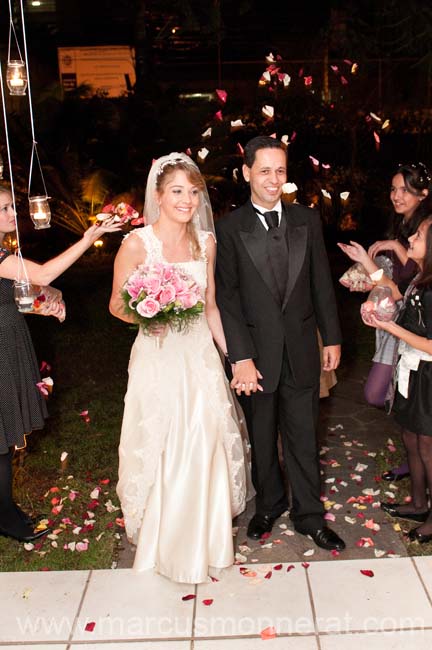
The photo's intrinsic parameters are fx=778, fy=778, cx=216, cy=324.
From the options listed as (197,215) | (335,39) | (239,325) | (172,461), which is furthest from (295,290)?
(335,39)

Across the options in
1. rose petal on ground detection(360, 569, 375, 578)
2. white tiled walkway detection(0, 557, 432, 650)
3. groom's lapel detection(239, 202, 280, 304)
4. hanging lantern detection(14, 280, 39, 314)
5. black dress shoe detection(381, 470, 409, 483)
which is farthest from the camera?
black dress shoe detection(381, 470, 409, 483)

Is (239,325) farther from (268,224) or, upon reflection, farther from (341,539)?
(341,539)

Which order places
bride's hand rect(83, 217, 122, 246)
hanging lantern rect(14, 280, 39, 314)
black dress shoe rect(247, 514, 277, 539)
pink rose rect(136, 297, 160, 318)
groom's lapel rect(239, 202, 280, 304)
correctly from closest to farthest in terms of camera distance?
pink rose rect(136, 297, 160, 318), hanging lantern rect(14, 280, 39, 314), bride's hand rect(83, 217, 122, 246), groom's lapel rect(239, 202, 280, 304), black dress shoe rect(247, 514, 277, 539)

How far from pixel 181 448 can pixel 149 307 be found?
860mm

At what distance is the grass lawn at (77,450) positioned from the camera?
4570 millimetres

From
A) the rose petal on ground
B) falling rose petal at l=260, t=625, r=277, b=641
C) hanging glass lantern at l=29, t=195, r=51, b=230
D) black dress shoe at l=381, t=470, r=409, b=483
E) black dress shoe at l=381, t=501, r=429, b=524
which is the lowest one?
black dress shoe at l=381, t=470, r=409, b=483

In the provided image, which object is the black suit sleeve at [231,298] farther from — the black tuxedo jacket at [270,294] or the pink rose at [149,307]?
the pink rose at [149,307]

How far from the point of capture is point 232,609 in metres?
3.85

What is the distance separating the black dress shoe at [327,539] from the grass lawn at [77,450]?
3.82 feet

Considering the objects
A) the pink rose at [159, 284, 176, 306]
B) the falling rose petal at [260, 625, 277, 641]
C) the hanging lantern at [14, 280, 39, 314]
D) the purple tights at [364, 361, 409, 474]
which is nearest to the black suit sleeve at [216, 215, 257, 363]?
the pink rose at [159, 284, 176, 306]

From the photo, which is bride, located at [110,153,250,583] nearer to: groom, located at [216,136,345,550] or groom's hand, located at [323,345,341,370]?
groom, located at [216,136,345,550]

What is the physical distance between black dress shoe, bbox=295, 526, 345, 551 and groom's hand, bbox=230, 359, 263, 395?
926 millimetres

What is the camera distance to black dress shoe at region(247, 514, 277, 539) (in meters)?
4.56

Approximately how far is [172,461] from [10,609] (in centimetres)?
110
